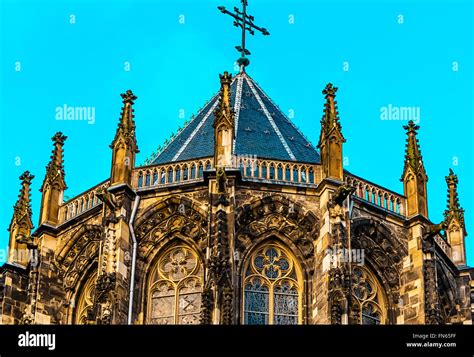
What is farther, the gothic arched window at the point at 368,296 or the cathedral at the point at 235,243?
the gothic arched window at the point at 368,296

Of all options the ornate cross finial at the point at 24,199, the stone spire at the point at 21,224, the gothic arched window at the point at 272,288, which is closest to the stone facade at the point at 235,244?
the gothic arched window at the point at 272,288

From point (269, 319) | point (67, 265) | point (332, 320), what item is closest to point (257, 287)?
point (269, 319)

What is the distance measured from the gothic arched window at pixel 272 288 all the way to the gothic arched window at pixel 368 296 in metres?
1.71

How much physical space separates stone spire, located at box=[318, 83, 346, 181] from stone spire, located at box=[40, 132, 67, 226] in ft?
25.2

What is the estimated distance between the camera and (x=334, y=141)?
3369 centimetres

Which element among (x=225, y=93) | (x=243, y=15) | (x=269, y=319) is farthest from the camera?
(x=243, y=15)

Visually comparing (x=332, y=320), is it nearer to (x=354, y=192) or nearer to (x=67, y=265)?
(x=354, y=192)

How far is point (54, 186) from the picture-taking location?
116ft

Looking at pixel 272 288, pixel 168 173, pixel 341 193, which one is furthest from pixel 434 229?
pixel 168 173

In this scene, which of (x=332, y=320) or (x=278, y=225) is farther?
(x=278, y=225)

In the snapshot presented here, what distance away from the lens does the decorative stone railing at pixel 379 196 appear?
34312 mm

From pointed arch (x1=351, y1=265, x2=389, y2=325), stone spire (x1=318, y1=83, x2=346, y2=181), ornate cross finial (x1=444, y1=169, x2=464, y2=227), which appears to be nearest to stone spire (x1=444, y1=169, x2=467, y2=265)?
ornate cross finial (x1=444, y1=169, x2=464, y2=227)

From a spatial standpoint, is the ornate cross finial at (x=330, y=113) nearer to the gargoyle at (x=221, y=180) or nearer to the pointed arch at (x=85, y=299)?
the gargoyle at (x=221, y=180)
